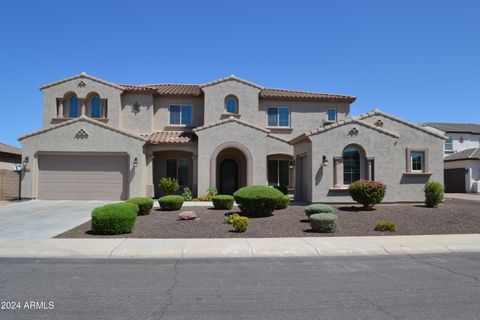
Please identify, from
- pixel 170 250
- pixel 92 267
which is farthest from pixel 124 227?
pixel 92 267

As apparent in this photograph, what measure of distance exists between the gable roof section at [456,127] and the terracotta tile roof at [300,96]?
1861 centimetres

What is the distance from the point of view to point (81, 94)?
2645 centimetres

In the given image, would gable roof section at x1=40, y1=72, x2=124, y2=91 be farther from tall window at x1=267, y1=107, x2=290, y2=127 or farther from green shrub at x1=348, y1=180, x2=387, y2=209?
green shrub at x1=348, y1=180, x2=387, y2=209

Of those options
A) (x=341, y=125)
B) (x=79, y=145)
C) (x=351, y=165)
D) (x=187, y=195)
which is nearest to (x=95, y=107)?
(x=79, y=145)

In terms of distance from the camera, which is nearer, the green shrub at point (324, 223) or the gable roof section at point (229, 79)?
the green shrub at point (324, 223)

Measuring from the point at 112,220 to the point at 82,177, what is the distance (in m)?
12.4

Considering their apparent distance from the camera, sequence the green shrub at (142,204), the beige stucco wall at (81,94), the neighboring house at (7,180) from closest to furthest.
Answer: the green shrub at (142,204)
the neighboring house at (7,180)
the beige stucco wall at (81,94)

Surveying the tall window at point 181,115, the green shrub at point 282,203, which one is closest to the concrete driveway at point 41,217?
the green shrub at point 282,203

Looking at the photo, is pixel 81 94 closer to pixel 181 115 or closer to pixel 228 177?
pixel 181 115

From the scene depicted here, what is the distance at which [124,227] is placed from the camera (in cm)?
1255

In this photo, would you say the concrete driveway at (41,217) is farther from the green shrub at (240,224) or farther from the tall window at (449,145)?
the tall window at (449,145)

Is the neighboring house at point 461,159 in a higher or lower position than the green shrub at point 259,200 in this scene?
higher

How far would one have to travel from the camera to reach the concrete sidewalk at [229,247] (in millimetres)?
10039

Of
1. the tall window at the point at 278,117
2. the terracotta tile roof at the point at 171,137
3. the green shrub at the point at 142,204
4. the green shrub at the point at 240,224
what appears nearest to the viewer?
the green shrub at the point at 240,224
